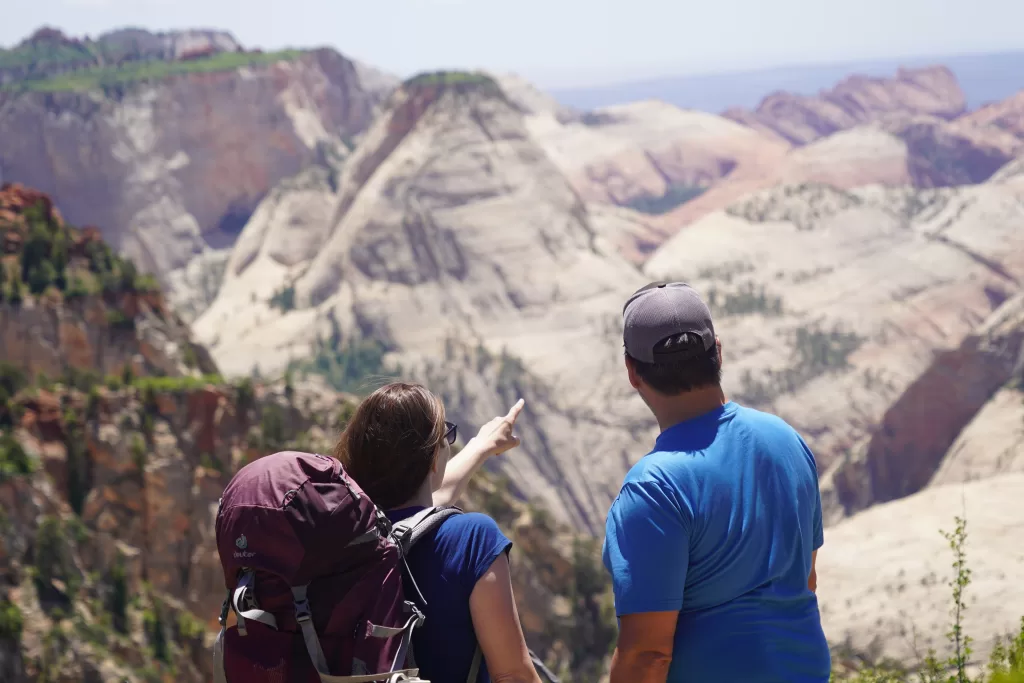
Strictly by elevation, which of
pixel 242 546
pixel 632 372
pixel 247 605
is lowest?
pixel 247 605

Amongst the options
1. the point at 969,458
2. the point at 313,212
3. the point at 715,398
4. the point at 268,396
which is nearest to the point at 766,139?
the point at 313,212

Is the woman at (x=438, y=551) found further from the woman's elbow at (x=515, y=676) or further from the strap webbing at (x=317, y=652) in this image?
the strap webbing at (x=317, y=652)

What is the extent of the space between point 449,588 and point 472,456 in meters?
0.81

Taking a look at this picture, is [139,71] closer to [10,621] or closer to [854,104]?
[10,621]

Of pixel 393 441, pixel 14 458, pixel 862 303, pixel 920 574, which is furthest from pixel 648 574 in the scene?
pixel 862 303

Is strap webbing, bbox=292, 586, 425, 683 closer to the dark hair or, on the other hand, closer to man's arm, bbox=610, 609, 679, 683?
man's arm, bbox=610, 609, 679, 683

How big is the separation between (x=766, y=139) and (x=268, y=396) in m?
104

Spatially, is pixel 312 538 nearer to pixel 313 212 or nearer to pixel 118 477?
pixel 118 477

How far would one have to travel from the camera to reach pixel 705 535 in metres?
3.19

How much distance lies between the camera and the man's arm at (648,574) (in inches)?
122

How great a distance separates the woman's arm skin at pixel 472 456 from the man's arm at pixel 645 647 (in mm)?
789

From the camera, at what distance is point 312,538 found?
2957 mm

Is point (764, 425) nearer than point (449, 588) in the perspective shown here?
No

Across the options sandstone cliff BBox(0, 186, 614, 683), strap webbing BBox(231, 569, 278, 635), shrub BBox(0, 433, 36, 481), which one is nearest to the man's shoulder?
strap webbing BBox(231, 569, 278, 635)
